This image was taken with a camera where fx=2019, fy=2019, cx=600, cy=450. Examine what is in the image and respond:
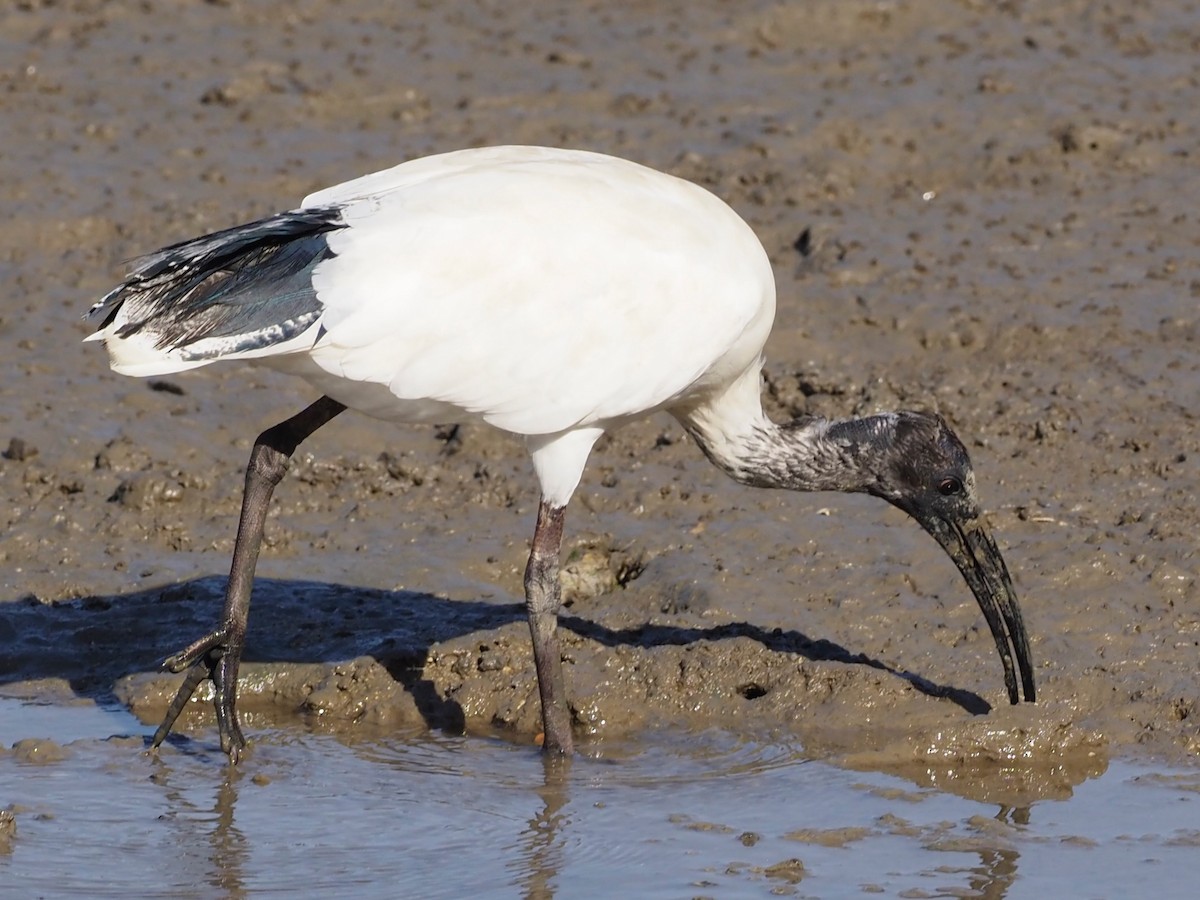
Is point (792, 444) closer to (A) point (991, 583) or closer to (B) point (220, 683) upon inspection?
(A) point (991, 583)

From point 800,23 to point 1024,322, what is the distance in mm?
4140

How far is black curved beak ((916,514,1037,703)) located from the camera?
6.23 m

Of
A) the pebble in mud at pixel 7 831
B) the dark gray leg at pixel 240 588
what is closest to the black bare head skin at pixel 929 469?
the dark gray leg at pixel 240 588

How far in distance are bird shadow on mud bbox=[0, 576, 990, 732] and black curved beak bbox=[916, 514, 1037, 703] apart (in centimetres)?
32

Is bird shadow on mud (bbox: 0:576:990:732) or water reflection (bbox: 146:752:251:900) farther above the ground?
bird shadow on mud (bbox: 0:576:990:732)

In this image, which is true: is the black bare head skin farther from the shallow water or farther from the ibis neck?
the shallow water

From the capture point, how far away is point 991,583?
6348 millimetres

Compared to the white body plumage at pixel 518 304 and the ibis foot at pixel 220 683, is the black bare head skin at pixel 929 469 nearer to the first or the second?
the white body plumage at pixel 518 304

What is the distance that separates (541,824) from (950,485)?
1.71 meters

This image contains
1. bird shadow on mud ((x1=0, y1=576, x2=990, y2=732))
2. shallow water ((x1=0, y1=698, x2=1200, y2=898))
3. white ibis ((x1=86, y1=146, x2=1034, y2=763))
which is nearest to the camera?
shallow water ((x1=0, y1=698, x2=1200, y2=898))

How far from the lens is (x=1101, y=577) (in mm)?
6945

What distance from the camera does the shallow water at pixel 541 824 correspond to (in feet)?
17.5

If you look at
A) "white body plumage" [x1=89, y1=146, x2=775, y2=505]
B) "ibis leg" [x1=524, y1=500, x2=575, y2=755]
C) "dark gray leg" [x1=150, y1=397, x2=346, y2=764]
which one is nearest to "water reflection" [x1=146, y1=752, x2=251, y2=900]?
"dark gray leg" [x1=150, y1=397, x2=346, y2=764]

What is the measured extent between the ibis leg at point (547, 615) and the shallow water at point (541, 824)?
0.64 ft
